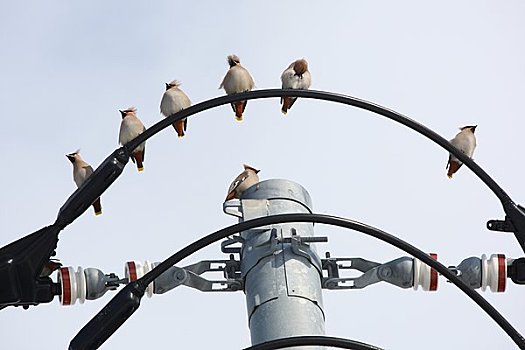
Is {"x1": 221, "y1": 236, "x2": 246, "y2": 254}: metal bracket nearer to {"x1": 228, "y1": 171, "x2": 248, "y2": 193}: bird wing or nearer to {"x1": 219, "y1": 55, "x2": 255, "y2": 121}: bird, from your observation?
{"x1": 228, "y1": 171, "x2": 248, "y2": 193}: bird wing

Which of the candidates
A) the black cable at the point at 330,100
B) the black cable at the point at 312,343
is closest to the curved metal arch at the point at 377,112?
the black cable at the point at 330,100

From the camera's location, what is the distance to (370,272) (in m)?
10.0

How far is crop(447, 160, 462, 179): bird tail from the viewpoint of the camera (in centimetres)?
1122

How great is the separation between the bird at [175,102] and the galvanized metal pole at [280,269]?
41.2 inches

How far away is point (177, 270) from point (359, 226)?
148 cm

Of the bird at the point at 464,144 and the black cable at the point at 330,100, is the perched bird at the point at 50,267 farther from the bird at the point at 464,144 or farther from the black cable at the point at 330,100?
the bird at the point at 464,144

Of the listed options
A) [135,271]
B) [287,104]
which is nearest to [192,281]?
[135,271]

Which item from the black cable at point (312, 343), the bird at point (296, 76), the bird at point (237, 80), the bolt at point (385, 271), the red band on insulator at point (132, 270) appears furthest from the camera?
the bird at point (296, 76)

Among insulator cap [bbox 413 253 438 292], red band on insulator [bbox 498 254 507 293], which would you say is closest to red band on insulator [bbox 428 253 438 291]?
insulator cap [bbox 413 253 438 292]

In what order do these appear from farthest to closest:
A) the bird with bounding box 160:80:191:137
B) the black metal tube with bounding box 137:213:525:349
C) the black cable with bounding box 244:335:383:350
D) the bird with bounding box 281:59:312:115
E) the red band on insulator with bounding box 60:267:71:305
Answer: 1. the bird with bounding box 281:59:312:115
2. the bird with bounding box 160:80:191:137
3. the red band on insulator with bounding box 60:267:71:305
4. the black metal tube with bounding box 137:213:525:349
5. the black cable with bounding box 244:335:383:350

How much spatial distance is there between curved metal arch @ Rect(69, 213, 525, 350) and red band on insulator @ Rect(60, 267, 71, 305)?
40.4 inches

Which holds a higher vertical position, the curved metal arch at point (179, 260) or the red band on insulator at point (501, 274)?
the red band on insulator at point (501, 274)

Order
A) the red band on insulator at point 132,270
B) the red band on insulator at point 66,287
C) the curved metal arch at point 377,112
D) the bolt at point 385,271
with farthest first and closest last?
the bolt at point 385,271 → the red band on insulator at point 132,270 → the red band on insulator at point 66,287 → the curved metal arch at point 377,112

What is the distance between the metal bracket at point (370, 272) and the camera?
392 inches
